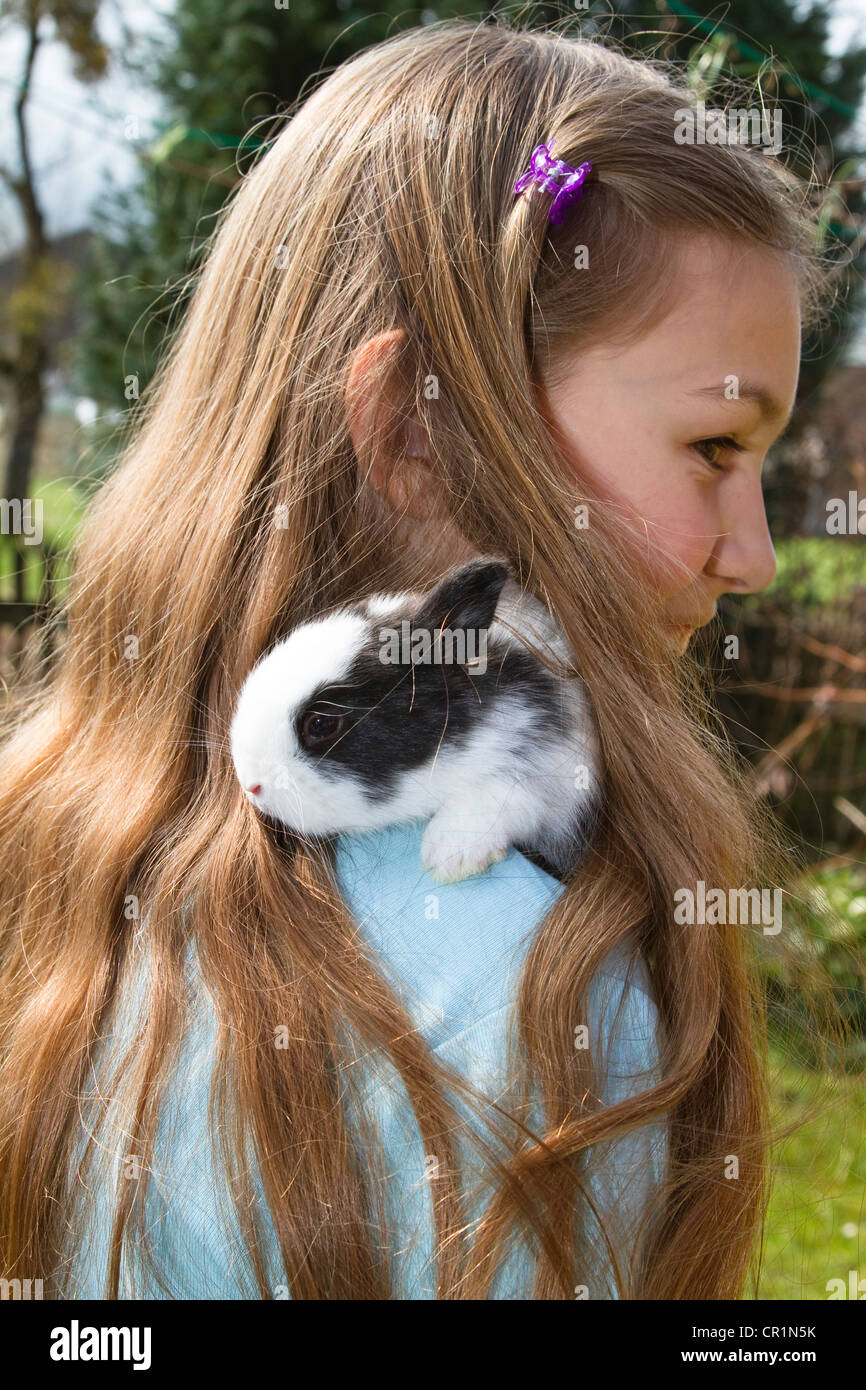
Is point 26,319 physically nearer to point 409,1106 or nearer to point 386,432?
point 386,432

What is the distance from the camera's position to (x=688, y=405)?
1383 mm

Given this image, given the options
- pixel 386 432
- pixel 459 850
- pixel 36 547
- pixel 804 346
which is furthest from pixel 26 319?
pixel 459 850

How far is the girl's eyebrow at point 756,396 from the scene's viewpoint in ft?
4.55

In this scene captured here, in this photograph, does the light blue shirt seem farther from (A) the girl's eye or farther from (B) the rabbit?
(A) the girl's eye

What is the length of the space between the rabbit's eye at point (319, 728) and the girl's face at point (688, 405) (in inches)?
18.2

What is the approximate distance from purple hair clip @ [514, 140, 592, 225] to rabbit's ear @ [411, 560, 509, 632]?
0.51 m

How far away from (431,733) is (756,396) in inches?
25.0

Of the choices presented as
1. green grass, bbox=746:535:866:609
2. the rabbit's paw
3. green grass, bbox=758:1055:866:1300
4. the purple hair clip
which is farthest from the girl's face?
green grass, bbox=746:535:866:609

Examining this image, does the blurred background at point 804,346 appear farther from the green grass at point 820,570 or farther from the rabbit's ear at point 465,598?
the rabbit's ear at point 465,598

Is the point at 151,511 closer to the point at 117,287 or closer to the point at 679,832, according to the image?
the point at 679,832

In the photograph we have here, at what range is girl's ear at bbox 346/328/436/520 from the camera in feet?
4.54

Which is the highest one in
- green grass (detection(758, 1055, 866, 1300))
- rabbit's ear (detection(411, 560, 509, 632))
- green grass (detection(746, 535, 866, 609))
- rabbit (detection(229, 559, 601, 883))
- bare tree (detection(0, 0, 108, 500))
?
bare tree (detection(0, 0, 108, 500))

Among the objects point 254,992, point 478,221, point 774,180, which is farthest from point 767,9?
point 254,992

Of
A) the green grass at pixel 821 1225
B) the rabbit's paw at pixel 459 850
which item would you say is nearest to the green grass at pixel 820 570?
the green grass at pixel 821 1225
